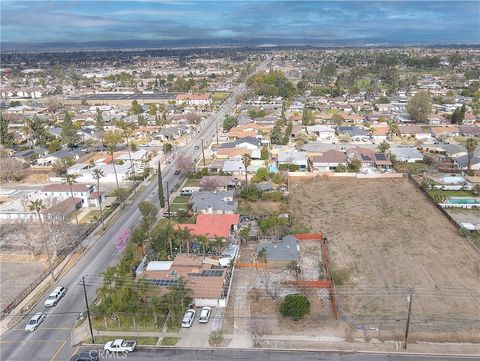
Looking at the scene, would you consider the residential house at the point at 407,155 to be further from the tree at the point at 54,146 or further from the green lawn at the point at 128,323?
the tree at the point at 54,146

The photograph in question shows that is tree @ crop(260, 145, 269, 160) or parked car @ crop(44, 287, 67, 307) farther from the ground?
tree @ crop(260, 145, 269, 160)

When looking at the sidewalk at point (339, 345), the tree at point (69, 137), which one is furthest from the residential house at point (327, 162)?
the tree at point (69, 137)

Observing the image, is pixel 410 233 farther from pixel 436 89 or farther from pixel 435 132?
pixel 436 89

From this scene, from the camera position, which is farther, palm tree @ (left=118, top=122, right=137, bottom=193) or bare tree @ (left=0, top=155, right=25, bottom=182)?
bare tree @ (left=0, top=155, right=25, bottom=182)

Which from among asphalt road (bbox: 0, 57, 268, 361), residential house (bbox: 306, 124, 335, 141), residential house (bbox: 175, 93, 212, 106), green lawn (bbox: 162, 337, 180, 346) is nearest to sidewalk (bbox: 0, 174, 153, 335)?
asphalt road (bbox: 0, 57, 268, 361)

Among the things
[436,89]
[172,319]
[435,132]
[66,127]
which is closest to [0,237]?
[172,319]

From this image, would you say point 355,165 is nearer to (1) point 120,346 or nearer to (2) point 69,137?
(1) point 120,346

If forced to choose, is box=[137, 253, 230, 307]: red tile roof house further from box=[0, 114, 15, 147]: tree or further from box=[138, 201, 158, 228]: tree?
box=[0, 114, 15, 147]: tree
